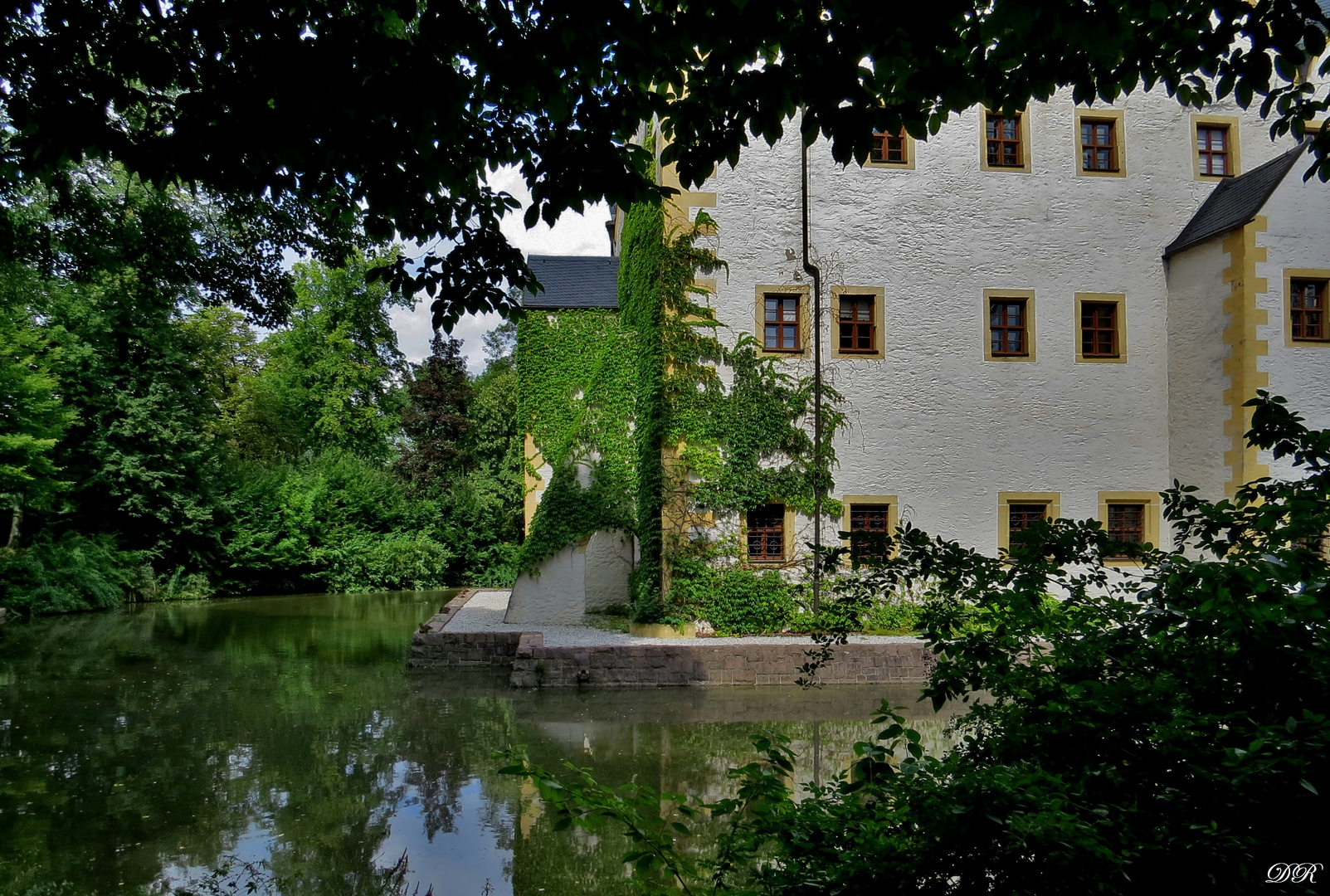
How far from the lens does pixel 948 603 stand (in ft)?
10.4

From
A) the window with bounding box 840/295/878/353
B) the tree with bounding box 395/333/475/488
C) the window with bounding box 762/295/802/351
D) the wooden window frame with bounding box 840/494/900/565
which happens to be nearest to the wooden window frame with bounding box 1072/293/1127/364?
the window with bounding box 840/295/878/353

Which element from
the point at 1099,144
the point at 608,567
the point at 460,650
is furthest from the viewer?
the point at 608,567

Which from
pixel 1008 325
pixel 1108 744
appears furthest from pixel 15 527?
pixel 1108 744

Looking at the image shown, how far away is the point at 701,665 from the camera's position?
11.8 m

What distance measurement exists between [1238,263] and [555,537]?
1182 cm

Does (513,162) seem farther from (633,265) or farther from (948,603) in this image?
(633,265)

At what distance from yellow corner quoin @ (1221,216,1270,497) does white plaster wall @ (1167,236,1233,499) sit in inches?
4.9

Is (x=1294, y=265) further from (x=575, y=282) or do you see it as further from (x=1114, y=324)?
(x=575, y=282)

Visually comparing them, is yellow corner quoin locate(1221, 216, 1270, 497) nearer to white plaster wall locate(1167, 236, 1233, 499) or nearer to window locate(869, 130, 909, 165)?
white plaster wall locate(1167, 236, 1233, 499)

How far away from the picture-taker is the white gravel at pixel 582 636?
12.7 meters

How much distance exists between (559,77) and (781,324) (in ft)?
34.7

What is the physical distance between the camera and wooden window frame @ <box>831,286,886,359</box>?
552 inches

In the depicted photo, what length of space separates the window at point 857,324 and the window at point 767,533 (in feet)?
9.67

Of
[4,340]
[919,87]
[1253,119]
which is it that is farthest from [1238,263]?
[4,340]
